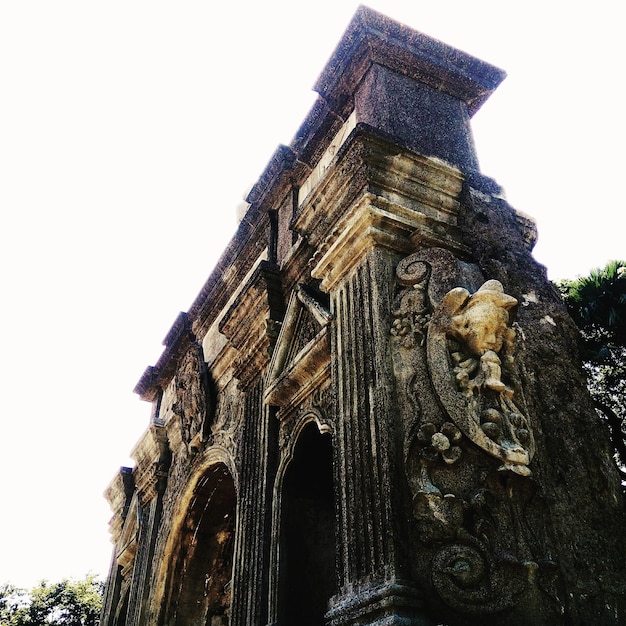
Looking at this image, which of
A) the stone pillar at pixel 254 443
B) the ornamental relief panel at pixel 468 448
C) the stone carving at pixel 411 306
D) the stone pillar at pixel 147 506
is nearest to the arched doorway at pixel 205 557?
the stone pillar at pixel 147 506

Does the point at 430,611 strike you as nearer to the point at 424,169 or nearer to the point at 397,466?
the point at 397,466

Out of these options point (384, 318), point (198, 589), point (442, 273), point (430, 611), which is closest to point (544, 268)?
point (442, 273)

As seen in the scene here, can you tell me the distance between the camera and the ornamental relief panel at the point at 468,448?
113 inches

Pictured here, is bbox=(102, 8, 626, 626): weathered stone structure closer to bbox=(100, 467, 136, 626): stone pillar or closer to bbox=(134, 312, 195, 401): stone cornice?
bbox=(134, 312, 195, 401): stone cornice

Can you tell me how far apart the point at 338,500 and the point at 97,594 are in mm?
23415

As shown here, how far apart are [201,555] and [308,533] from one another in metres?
2.95

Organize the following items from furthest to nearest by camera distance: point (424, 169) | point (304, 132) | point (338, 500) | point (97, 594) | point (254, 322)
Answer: point (97, 594), point (304, 132), point (254, 322), point (424, 169), point (338, 500)

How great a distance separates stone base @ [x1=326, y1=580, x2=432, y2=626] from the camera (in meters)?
2.79

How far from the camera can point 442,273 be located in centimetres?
386

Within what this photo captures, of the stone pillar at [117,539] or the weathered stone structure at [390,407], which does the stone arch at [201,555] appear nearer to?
the weathered stone structure at [390,407]

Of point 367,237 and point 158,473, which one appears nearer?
point 367,237

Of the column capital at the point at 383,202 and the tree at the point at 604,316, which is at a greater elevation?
the tree at the point at 604,316

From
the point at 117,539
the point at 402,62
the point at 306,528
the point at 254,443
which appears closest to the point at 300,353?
the point at 254,443

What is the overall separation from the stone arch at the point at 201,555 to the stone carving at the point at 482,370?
4160mm
